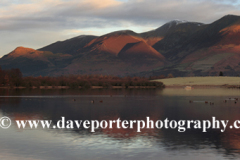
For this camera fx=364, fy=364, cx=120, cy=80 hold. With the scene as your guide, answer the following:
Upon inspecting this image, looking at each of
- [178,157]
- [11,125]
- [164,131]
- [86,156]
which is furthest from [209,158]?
[11,125]

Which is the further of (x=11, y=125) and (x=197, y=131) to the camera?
(x=11, y=125)

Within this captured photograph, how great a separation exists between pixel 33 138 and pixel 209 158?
1805 centimetres

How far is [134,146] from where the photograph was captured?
3312 cm

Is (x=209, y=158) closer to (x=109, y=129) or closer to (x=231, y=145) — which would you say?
(x=231, y=145)

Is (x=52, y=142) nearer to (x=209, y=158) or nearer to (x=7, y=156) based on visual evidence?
(x=7, y=156)

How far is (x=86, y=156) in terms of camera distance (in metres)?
29.0

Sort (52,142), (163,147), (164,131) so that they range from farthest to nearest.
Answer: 1. (164,131)
2. (52,142)
3. (163,147)

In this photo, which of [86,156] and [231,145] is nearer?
[86,156]

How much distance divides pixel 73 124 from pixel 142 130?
34.0ft

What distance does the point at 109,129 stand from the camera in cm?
4328

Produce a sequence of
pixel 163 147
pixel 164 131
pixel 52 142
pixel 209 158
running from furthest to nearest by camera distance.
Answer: pixel 164 131 < pixel 52 142 < pixel 163 147 < pixel 209 158

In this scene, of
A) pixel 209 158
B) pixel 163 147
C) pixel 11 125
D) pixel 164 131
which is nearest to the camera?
pixel 209 158

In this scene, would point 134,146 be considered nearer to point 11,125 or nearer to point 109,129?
point 109,129

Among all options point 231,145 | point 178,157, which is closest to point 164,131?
point 231,145
